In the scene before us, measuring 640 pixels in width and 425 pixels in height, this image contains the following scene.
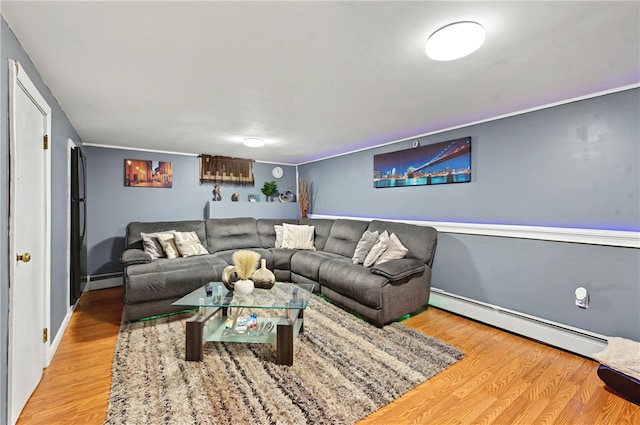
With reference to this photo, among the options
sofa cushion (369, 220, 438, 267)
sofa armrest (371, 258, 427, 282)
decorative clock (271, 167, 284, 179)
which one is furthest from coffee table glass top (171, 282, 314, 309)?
decorative clock (271, 167, 284, 179)

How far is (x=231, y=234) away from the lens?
469cm

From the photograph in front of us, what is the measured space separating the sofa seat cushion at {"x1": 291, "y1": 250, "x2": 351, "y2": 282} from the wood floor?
1591mm

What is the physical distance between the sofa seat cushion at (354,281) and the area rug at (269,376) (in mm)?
316

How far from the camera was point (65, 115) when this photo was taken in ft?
9.57

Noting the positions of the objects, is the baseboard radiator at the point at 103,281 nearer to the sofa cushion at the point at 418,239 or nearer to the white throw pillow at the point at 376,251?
the white throw pillow at the point at 376,251

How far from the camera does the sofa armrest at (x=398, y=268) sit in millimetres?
2906

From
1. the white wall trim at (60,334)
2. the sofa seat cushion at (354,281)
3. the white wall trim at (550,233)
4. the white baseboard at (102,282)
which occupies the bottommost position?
the white wall trim at (60,334)

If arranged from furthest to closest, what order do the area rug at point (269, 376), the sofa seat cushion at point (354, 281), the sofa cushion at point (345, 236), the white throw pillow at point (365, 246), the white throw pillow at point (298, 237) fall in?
1. the white throw pillow at point (298, 237)
2. the sofa cushion at point (345, 236)
3. the white throw pillow at point (365, 246)
4. the sofa seat cushion at point (354, 281)
5. the area rug at point (269, 376)

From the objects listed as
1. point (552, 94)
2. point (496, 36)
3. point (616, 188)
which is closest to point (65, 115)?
point (496, 36)

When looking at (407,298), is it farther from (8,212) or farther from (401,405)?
(8,212)

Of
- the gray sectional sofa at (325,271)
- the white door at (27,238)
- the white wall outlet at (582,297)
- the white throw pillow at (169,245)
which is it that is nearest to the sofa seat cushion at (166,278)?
the gray sectional sofa at (325,271)

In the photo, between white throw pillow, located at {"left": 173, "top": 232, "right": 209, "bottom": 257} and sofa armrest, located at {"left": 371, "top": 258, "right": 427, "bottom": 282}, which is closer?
sofa armrest, located at {"left": 371, "top": 258, "right": 427, "bottom": 282}

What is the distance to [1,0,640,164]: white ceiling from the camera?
138 centimetres

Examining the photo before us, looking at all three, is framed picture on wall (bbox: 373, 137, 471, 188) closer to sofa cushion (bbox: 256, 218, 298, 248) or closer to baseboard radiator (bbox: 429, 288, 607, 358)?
baseboard radiator (bbox: 429, 288, 607, 358)
